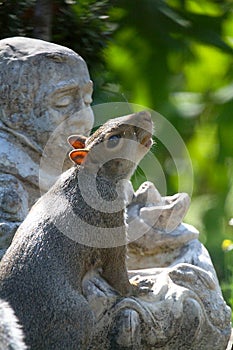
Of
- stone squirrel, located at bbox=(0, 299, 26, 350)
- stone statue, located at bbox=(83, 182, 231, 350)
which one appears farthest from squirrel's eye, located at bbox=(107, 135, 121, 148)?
stone squirrel, located at bbox=(0, 299, 26, 350)

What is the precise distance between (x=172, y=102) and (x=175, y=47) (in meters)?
0.09

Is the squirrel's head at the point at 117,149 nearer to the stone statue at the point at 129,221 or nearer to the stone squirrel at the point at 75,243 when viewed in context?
the stone squirrel at the point at 75,243

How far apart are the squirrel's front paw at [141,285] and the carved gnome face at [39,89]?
105 cm

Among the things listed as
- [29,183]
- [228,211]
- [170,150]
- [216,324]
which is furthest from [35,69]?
[228,211]

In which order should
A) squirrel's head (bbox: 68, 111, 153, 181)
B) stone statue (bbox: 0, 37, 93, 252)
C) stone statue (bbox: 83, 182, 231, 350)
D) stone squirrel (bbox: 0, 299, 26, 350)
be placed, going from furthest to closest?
1. stone statue (bbox: 0, 37, 93, 252)
2. stone statue (bbox: 83, 182, 231, 350)
3. squirrel's head (bbox: 68, 111, 153, 181)
4. stone squirrel (bbox: 0, 299, 26, 350)

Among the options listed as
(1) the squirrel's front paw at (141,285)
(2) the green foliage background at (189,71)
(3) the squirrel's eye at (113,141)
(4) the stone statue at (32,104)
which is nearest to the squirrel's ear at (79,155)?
(3) the squirrel's eye at (113,141)

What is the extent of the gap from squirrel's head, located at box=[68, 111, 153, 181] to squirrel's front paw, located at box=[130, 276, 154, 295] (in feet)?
1.91

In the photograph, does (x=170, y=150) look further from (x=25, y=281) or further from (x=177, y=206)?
(x=177, y=206)

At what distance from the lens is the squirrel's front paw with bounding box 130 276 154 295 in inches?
146

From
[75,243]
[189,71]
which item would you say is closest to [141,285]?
[75,243]

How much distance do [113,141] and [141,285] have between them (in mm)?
858

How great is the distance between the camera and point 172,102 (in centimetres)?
111

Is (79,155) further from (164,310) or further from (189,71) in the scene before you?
(189,71)

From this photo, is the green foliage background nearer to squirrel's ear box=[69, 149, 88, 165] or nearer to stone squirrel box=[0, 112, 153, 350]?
stone squirrel box=[0, 112, 153, 350]
